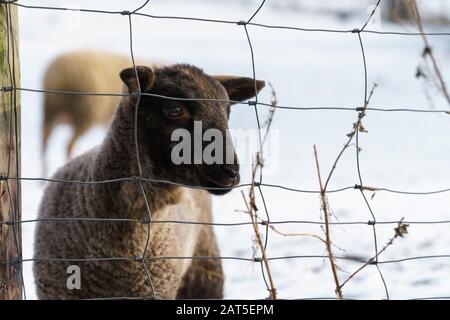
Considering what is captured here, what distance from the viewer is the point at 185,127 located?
11.7ft

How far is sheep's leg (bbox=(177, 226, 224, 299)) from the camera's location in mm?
4773

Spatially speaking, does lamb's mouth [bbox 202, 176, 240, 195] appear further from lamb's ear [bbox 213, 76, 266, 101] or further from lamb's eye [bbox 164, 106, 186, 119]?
lamb's ear [bbox 213, 76, 266, 101]

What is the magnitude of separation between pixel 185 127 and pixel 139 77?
13.7 inches

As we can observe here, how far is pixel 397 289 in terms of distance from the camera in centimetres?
526

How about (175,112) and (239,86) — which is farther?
(239,86)

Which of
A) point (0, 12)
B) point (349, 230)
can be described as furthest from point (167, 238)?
point (349, 230)

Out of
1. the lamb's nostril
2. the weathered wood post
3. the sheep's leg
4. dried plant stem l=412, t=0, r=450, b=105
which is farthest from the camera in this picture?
the sheep's leg

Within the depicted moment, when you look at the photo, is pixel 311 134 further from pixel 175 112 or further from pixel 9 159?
pixel 9 159

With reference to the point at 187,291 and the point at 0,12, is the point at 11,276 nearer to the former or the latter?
the point at 0,12

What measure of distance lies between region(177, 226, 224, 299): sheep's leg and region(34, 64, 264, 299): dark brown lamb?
2.44ft

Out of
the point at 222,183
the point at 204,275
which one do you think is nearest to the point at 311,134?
the point at 204,275

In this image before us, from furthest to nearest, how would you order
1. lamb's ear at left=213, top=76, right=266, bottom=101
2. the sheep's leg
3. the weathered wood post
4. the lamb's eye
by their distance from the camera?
1. the sheep's leg
2. lamb's ear at left=213, top=76, right=266, bottom=101
3. the lamb's eye
4. the weathered wood post

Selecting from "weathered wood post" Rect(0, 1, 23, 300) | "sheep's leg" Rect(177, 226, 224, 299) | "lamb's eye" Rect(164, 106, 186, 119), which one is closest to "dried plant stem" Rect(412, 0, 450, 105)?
"lamb's eye" Rect(164, 106, 186, 119)
